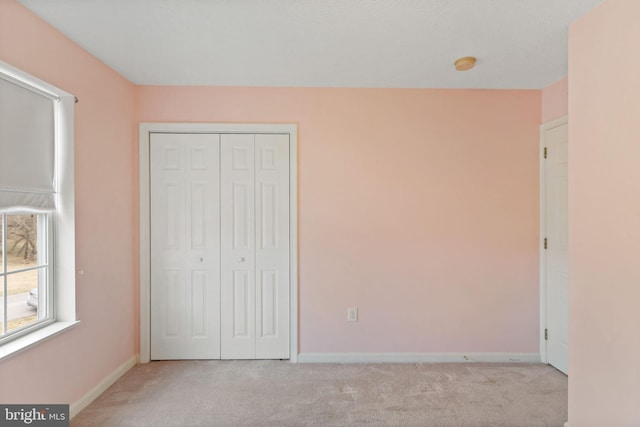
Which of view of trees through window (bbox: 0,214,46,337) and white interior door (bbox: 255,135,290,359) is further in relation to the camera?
white interior door (bbox: 255,135,290,359)

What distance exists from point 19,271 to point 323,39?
2277mm

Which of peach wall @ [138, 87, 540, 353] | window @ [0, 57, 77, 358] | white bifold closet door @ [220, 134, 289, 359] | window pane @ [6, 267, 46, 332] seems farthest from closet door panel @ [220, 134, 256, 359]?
window pane @ [6, 267, 46, 332]

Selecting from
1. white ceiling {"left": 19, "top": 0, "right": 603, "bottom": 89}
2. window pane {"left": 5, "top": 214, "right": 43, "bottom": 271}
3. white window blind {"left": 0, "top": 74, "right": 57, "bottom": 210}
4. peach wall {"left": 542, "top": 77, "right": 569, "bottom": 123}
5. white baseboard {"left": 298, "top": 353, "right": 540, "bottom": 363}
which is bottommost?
white baseboard {"left": 298, "top": 353, "right": 540, "bottom": 363}

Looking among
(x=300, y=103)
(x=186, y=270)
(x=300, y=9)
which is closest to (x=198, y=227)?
(x=186, y=270)

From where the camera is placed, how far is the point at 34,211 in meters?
1.76

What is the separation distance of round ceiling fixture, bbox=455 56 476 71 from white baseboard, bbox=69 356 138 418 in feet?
11.6

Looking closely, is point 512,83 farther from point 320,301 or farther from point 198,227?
point 198,227

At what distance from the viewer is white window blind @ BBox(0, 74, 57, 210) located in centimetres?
154

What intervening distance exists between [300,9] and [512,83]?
1993mm

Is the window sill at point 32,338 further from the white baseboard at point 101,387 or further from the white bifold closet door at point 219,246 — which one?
the white bifold closet door at point 219,246

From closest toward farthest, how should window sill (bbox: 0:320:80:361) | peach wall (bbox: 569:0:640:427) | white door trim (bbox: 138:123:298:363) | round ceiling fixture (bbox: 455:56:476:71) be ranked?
peach wall (bbox: 569:0:640:427)
window sill (bbox: 0:320:80:361)
round ceiling fixture (bbox: 455:56:476:71)
white door trim (bbox: 138:123:298:363)

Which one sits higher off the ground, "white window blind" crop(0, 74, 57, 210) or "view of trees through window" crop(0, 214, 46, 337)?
"white window blind" crop(0, 74, 57, 210)

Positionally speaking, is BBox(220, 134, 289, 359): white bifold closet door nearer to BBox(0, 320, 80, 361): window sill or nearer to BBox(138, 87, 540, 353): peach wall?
BBox(138, 87, 540, 353): peach wall

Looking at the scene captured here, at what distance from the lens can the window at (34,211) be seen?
158cm
